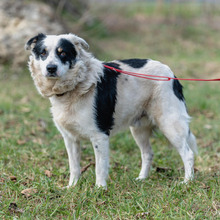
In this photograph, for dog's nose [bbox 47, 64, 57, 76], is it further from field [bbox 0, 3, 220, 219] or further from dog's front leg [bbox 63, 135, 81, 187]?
field [bbox 0, 3, 220, 219]

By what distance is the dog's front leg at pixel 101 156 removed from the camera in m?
3.38

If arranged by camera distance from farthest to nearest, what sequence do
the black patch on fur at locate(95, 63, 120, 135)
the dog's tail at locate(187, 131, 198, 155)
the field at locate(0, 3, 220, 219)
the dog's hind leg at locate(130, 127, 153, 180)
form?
the dog's hind leg at locate(130, 127, 153, 180)
the dog's tail at locate(187, 131, 198, 155)
the black patch on fur at locate(95, 63, 120, 135)
the field at locate(0, 3, 220, 219)

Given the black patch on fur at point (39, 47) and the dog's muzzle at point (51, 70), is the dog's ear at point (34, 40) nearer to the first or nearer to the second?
the black patch on fur at point (39, 47)

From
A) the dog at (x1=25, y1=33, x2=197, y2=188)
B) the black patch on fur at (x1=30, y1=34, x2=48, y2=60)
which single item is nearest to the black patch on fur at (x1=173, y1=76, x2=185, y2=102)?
the dog at (x1=25, y1=33, x2=197, y2=188)

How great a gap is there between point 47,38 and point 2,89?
176 inches

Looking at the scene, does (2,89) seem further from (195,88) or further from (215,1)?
(215,1)

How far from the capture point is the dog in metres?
3.28

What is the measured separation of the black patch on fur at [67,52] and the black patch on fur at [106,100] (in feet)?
1.23

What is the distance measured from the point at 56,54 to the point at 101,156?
1.15 metres

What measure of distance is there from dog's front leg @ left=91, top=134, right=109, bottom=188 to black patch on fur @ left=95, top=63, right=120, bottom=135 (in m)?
0.11

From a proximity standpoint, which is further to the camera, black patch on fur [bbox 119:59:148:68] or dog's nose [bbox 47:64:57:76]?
black patch on fur [bbox 119:59:148:68]

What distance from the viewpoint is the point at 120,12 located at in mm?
18219

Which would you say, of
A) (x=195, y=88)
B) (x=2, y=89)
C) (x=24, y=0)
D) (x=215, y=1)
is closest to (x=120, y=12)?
(x=215, y=1)

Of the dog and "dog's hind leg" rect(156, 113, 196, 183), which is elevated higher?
the dog
